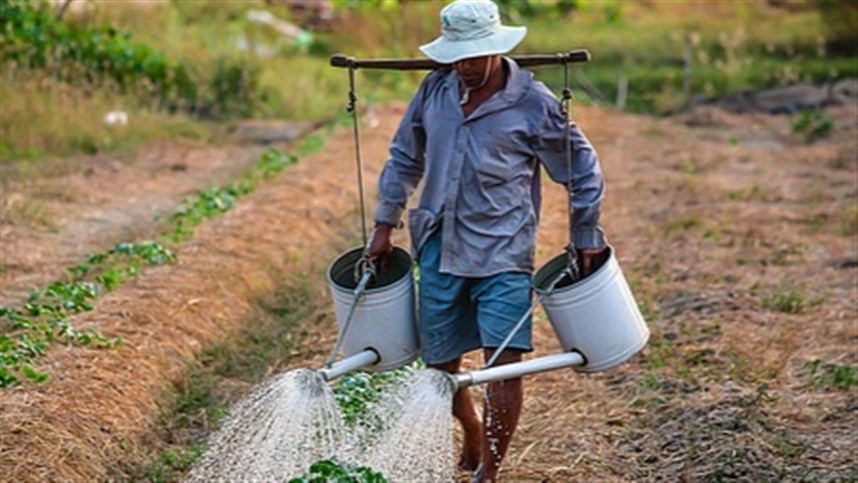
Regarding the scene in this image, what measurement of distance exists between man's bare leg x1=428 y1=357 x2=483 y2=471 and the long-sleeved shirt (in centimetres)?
34

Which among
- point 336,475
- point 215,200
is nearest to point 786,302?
point 215,200

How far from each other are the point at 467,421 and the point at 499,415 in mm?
303

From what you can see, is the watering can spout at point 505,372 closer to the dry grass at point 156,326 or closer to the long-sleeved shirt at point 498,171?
the long-sleeved shirt at point 498,171

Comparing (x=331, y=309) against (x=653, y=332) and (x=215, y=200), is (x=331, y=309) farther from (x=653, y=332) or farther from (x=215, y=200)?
(x=215, y=200)

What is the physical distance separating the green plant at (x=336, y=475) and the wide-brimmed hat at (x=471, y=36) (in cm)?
125

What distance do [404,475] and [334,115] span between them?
13.2 metres

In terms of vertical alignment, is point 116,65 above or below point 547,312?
below

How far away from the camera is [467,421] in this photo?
5.12m

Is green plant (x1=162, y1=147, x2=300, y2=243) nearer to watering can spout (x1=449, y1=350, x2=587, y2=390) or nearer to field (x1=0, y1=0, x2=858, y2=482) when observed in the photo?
field (x1=0, y1=0, x2=858, y2=482)

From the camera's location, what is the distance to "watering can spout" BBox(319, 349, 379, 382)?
4.50 metres

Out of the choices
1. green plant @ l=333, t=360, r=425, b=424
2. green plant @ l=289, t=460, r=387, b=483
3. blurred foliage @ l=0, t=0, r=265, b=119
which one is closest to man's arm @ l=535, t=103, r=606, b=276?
green plant @ l=333, t=360, r=425, b=424

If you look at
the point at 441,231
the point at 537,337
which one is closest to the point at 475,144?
the point at 441,231

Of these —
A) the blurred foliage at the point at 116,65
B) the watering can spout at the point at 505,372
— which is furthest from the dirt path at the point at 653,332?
the blurred foliage at the point at 116,65

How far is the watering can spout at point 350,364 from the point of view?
450 centimetres
